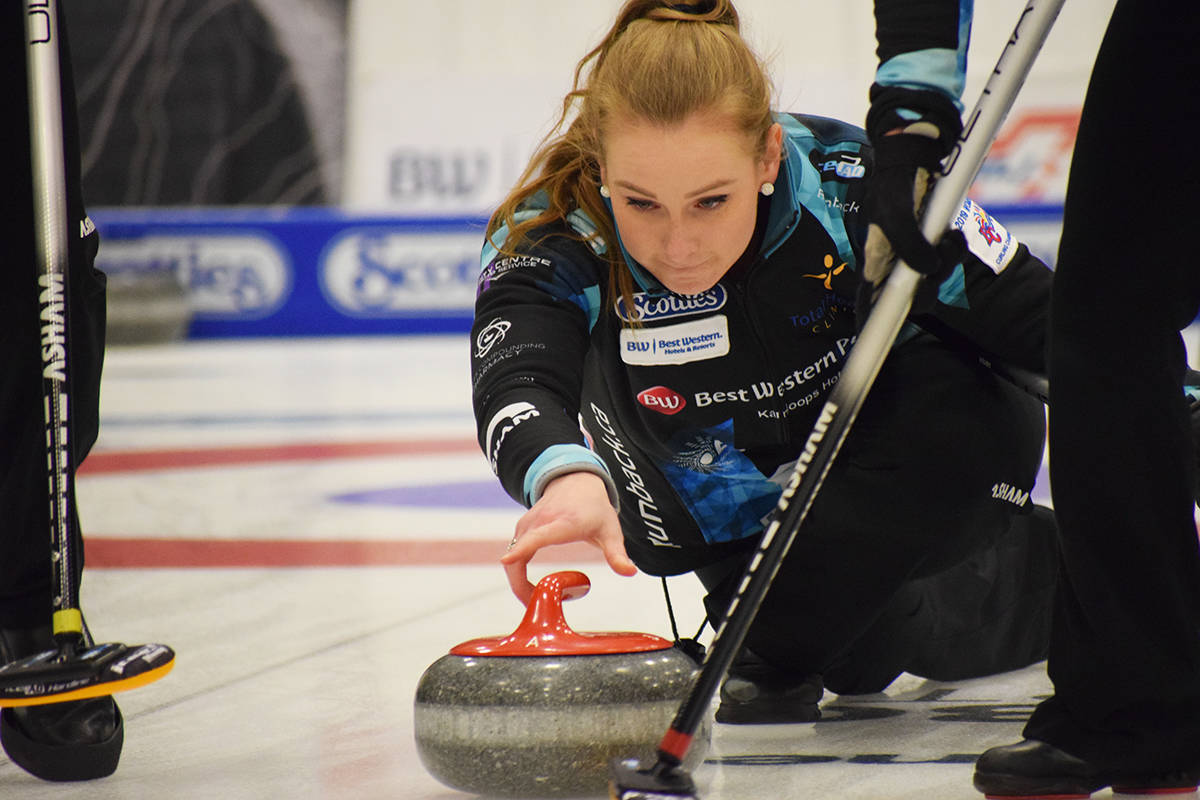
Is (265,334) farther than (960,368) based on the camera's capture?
Yes

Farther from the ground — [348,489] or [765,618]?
[765,618]

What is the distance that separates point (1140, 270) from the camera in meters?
1.29

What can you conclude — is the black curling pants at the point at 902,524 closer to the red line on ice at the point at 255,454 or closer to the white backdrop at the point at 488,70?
the red line on ice at the point at 255,454

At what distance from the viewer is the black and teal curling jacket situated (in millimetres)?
1596

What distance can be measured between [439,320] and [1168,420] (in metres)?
9.59

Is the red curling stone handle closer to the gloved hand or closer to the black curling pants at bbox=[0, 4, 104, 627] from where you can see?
the gloved hand

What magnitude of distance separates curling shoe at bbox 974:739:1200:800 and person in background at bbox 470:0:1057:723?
41 centimetres

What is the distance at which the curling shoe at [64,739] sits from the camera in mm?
1497

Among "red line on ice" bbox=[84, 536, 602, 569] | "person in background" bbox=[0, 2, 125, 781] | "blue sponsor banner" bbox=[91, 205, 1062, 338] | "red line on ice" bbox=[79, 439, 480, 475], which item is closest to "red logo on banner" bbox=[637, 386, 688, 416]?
"person in background" bbox=[0, 2, 125, 781]

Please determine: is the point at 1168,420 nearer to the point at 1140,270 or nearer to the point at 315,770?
the point at 1140,270

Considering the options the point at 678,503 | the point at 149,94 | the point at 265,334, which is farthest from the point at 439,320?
the point at 678,503

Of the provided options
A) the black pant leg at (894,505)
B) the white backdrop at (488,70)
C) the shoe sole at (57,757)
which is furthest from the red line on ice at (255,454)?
the white backdrop at (488,70)

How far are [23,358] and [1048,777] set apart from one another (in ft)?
3.90

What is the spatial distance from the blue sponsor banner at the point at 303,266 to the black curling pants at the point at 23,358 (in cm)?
888
